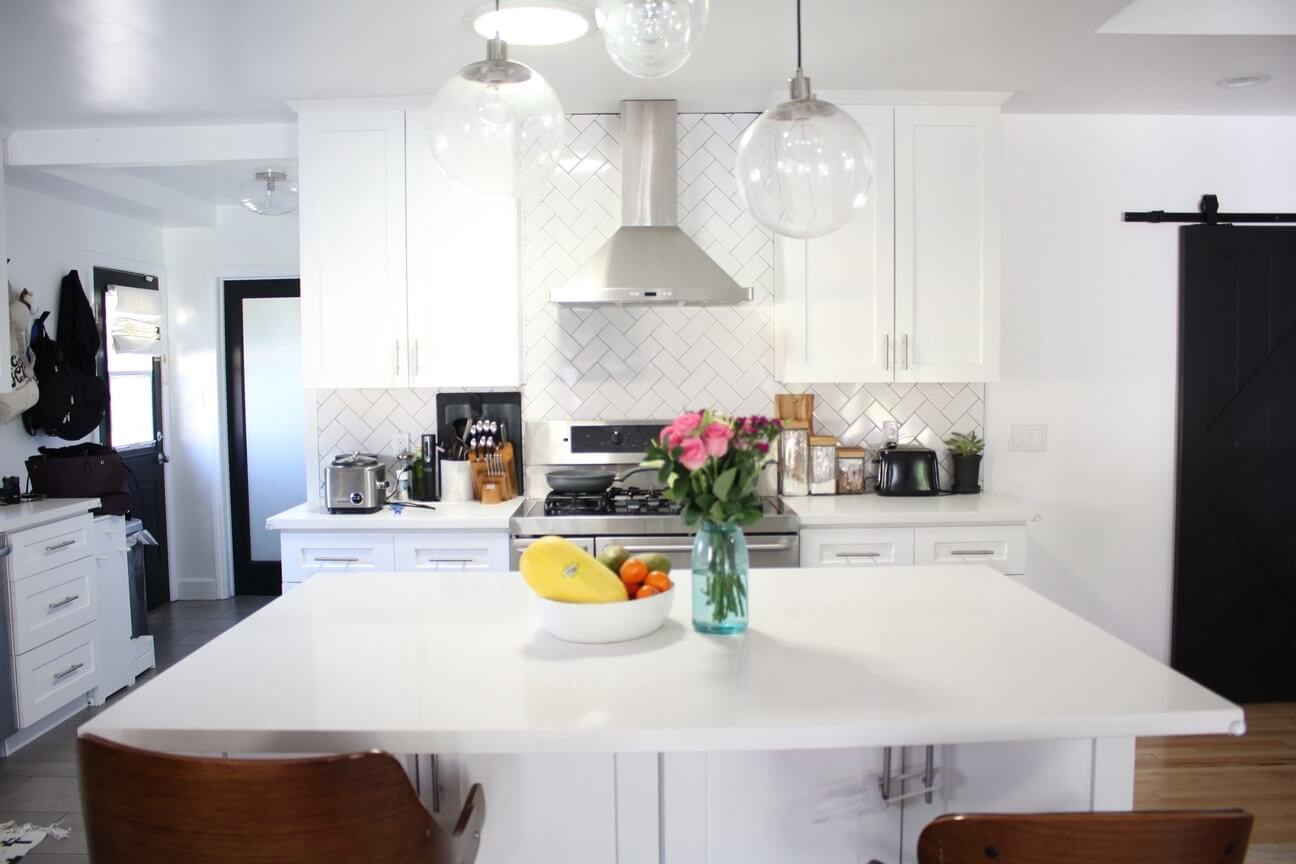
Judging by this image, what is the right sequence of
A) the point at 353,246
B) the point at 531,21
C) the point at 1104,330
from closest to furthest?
the point at 531,21, the point at 353,246, the point at 1104,330

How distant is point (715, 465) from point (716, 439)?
2.6 inches

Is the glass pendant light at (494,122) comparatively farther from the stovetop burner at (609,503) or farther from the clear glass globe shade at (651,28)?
the stovetop burner at (609,503)

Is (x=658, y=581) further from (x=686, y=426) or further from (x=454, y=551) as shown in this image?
(x=454, y=551)

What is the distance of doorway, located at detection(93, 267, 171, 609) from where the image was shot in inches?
198

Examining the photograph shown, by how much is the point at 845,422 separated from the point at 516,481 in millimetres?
1463

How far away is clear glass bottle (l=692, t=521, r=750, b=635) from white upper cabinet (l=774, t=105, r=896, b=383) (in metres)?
1.95

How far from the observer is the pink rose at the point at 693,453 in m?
1.53

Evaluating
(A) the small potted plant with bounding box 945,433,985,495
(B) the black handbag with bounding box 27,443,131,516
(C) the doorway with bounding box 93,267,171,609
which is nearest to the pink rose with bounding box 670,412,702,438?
(A) the small potted plant with bounding box 945,433,985,495

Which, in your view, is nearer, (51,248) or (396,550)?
(396,550)

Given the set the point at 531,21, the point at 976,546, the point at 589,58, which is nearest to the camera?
the point at 531,21

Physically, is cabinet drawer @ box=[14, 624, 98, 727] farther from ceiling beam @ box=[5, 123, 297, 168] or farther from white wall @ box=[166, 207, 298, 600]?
ceiling beam @ box=[5, 123, 297, 168]

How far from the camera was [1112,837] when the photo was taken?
3.46 ft

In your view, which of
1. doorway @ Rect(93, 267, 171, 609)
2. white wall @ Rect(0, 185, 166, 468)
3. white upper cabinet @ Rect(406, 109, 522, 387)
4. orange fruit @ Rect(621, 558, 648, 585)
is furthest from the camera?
doorway @ Rect(93, 267, 171, 609)

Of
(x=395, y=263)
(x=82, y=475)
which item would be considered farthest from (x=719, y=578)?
(x=82, y=475)
